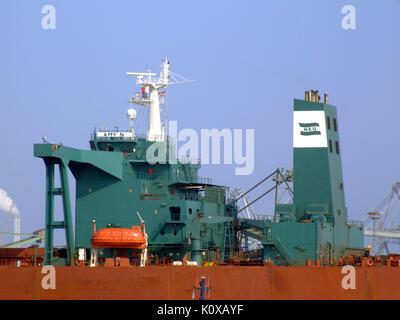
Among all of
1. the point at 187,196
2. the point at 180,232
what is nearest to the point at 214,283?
the point at 180,232

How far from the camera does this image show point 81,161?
45.2m

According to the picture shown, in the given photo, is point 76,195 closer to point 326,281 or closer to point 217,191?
point 217,191

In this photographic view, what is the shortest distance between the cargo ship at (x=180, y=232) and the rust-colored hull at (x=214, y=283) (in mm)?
47

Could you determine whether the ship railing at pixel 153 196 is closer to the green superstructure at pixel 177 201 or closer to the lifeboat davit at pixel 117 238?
the green superstructure at pixel 177 201

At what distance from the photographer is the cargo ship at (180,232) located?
42.4 m

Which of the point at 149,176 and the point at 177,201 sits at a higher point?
the point at 149,176

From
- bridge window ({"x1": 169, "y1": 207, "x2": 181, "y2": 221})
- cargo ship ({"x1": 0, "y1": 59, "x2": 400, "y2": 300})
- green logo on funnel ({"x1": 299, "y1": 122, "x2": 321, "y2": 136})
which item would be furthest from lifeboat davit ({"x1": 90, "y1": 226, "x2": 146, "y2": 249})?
green logo on funnel ({"x1": 299, "y1": 122, "x2": 321, "y2": 136})

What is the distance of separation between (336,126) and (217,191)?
7.80 m

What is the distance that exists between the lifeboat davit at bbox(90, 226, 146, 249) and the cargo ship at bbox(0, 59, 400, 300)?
5 cm

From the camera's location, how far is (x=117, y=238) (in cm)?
4256

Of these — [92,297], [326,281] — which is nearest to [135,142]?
[92,297]

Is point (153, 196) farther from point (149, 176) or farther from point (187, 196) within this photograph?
point (187, 196)

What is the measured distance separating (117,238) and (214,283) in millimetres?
5060

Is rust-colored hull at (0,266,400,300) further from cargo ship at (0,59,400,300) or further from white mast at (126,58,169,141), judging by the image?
white mast at (126,58,169,141)
